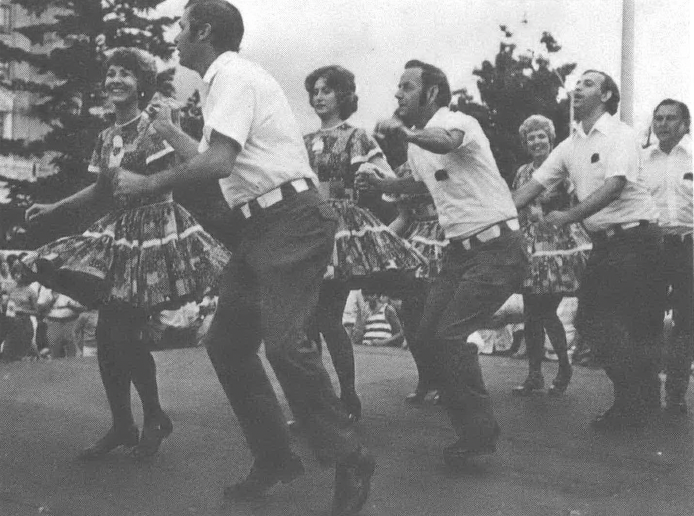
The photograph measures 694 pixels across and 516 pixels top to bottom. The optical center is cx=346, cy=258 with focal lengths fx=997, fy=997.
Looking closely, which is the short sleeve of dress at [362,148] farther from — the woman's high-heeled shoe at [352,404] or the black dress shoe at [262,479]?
the black dress shoe at [262,479]

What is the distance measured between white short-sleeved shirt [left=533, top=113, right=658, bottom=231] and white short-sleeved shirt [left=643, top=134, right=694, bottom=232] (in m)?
0.64

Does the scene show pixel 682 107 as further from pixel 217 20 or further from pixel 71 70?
pixel 71 70

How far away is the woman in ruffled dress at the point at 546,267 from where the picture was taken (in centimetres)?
649

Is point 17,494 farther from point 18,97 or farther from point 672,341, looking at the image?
point 18,97

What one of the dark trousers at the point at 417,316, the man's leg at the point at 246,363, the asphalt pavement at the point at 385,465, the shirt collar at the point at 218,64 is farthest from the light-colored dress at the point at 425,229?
the shirt collar at the point at 218,64

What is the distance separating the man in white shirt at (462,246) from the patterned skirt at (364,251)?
785 mm

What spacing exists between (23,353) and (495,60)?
199 inches

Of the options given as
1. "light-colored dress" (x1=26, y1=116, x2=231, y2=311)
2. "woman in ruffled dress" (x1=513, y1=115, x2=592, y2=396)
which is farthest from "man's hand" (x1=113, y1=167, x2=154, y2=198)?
"woman in ruffled dress" (x1=513, y1=115, x2=592, y2=396)

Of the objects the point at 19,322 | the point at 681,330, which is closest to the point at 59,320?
the point at 19,322

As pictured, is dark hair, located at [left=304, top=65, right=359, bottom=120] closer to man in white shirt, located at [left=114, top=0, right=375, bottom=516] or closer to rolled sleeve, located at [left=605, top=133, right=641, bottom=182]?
rolled sleeve, located at [left=605, top=133, right=641, bottom=182]

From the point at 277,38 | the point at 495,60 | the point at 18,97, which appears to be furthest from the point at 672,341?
the point at 18,97

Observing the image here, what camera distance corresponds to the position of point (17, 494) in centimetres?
359

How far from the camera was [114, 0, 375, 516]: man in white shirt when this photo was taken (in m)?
3.29

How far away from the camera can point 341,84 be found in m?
5.53
